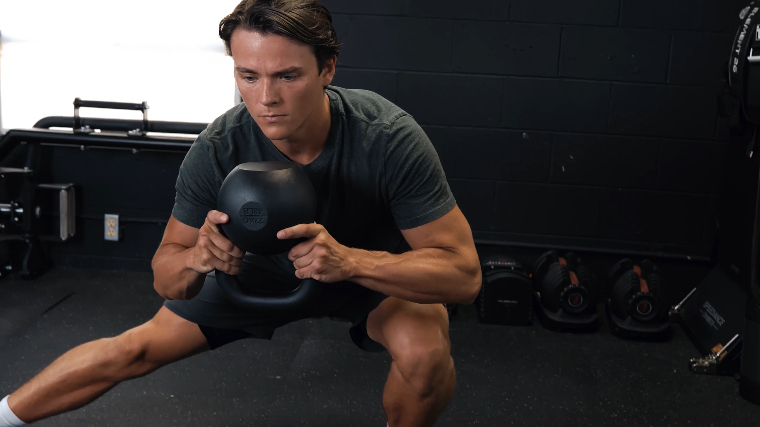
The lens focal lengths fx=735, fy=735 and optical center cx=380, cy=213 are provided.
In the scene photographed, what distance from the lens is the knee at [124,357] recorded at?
1.75 m

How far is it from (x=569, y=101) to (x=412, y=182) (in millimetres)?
2022

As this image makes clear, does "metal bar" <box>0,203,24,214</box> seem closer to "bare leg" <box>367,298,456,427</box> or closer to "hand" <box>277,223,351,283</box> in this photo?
"bare leg" <box>367,298,456,427</box>

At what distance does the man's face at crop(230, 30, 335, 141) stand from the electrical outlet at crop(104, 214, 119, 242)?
8.33 feet

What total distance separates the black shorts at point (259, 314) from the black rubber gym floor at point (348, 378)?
485mm

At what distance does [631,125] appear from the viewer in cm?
351

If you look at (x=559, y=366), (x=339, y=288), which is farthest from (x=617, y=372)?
(x=339, y=288)

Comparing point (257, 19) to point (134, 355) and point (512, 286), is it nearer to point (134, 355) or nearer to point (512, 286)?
point (134, 355)

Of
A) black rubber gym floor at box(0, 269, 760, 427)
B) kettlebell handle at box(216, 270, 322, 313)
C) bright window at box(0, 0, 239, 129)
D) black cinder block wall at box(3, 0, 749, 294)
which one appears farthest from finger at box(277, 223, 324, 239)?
bright window at box(0, 0, 239, 129)

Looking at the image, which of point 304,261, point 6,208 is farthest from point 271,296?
point 6,208

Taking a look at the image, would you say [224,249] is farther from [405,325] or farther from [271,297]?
[405,325]

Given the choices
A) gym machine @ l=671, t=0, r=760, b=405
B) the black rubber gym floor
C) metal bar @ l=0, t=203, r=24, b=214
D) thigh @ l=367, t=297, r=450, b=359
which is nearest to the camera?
thigh @ l=367, t=297, r=450, b=359

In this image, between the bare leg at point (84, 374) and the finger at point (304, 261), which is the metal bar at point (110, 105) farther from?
the finger at point (304, 261)

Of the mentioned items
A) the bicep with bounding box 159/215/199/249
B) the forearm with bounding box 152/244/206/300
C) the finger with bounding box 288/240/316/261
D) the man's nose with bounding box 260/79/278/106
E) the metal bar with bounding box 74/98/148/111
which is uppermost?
the man's nose with bounding box 260/79/278/106

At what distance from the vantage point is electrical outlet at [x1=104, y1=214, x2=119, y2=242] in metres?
3.88
